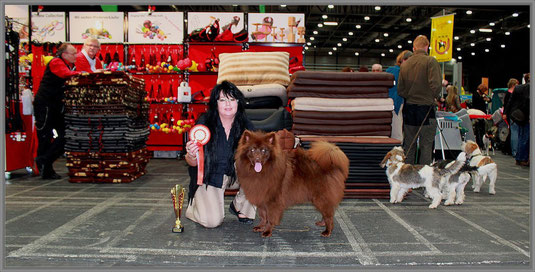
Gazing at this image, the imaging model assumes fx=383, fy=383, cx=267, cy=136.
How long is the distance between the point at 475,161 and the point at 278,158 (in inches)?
138

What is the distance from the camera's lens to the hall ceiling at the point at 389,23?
18391mm

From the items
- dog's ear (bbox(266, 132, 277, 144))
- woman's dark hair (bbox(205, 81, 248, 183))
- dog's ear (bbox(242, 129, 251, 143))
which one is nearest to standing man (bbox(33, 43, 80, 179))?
woman's dark hair (bbox(205, 81, 248, 183))

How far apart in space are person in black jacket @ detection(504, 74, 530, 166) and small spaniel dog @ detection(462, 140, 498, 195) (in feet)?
11.3

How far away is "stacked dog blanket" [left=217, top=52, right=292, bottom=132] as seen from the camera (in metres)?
4.92

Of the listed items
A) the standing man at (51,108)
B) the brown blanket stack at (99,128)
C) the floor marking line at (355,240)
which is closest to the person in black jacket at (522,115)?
the floor marking line at (355,240)

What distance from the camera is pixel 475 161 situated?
5.21 metres

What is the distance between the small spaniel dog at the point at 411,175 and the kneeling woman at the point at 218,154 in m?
1.79

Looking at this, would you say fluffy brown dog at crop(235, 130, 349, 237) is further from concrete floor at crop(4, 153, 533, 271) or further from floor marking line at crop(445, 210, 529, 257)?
floor marking line at crop(445, 210, 529, 257)

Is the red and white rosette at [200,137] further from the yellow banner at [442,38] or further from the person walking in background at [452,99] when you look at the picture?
the yellow banner at [442,38]

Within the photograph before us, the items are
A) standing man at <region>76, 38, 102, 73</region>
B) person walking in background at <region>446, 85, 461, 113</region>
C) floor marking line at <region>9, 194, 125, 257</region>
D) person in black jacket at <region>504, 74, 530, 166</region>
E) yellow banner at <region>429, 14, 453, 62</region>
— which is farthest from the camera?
yellow banner at <region>429, 14, 453, 62</region>

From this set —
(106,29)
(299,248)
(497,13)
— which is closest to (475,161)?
(299,248)

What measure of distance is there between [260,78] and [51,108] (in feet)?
10.7

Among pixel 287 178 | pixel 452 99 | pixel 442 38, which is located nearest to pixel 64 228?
pixel 287 178

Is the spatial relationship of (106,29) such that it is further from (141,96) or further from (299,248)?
(299,248)
